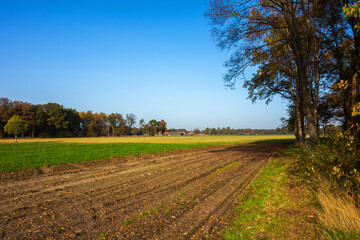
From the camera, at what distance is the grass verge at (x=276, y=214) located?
3.94 metres

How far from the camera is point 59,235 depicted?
3.99 meters

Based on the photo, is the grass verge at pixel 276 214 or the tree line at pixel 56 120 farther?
the tree line at pixel 56 120

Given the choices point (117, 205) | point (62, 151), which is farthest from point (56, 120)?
point (117, 205)

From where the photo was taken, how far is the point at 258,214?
16.4 feet

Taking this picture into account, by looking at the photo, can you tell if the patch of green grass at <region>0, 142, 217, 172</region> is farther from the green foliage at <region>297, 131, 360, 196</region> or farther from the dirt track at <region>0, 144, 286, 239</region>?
the green foliage at <region>297, 131, 360, 196</region>

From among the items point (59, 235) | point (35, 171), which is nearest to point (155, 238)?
point (59, 235)

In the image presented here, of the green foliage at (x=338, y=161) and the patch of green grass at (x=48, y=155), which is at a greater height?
the green foliage at (x=338, y=161)

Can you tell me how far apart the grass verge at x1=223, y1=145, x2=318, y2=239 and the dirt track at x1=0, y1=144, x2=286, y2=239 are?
1.54 ft

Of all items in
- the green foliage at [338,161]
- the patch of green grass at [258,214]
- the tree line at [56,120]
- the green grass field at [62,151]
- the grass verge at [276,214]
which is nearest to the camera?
the grass verge at [276,214]

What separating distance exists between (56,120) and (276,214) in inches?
4024

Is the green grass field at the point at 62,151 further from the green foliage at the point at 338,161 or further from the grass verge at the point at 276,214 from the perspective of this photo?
the green foliage at the point at 338,161

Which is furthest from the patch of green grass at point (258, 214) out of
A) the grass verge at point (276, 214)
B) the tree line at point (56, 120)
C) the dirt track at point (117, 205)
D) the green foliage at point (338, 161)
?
the tree line at point (56, 120)

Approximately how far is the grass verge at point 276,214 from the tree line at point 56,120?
63136mm

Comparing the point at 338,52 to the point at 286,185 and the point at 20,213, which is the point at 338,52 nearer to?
the point at 286,185
